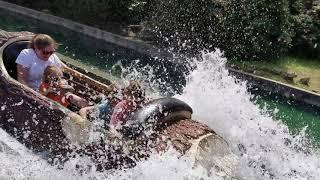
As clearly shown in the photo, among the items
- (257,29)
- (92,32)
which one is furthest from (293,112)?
(92,32)

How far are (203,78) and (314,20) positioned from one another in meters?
5.11

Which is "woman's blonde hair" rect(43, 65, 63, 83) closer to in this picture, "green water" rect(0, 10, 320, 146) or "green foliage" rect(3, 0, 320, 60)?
"green water" rect(0, 10, 320, 146)

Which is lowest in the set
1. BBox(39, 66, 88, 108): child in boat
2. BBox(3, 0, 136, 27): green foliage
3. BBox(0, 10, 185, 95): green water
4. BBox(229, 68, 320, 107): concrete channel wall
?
BBox(0, 10, 185, 95): green water

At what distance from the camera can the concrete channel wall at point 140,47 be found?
10266mm

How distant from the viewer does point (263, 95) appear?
10617 millimetres

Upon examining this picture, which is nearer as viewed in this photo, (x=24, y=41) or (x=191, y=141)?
(x=191, y=141)

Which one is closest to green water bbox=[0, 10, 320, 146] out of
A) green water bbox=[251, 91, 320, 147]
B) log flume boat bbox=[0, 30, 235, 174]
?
green water bbox=[251, 91, 320, 147]

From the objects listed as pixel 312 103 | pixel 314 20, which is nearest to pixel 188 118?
pixel 312 103

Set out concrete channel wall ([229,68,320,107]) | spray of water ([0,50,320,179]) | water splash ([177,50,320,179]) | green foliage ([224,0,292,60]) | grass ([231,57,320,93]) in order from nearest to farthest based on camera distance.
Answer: spray of water ([0,50,320,179]) → water splash ([177,50,320,179]) → concrete channel wall ([229,68,320,107]) → grass ([231,57,320,93]) → green foliage ([224,0,292,60])

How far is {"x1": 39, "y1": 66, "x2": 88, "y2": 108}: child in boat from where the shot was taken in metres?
6.17

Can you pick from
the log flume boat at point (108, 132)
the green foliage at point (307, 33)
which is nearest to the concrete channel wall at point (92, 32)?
the green foliage at point (307, 33)

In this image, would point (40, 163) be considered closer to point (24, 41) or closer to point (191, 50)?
point (24, 41)

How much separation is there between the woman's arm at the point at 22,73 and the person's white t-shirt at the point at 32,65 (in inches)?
1.4

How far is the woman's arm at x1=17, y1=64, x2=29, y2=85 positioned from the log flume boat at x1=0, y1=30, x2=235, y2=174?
0.15 m
